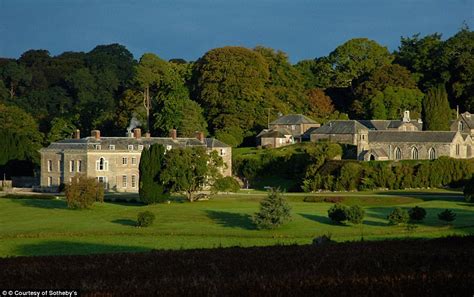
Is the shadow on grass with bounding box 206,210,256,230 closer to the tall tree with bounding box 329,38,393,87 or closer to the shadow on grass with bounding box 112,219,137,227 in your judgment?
the shadow on grass with bounding box 112,219,137,227

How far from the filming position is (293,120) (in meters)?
93.4

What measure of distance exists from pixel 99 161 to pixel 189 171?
57.7 feet

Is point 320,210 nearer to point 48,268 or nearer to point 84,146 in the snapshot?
point 84,146

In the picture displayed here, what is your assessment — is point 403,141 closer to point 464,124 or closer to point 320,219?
point 464,124

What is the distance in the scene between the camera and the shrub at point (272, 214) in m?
44.4

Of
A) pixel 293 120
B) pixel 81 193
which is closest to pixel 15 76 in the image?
pixel 293 120

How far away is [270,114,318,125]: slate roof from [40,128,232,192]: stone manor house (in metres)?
16.7

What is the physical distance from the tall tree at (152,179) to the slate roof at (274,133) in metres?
27.6

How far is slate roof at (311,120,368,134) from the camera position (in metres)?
83.1

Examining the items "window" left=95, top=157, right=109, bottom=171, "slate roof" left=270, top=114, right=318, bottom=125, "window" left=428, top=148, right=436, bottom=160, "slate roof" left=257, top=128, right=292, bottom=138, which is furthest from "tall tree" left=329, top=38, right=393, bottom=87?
"window" left=95, top=157, right=109, bottom=171

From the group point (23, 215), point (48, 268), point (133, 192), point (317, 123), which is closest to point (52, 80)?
point (317, 123)

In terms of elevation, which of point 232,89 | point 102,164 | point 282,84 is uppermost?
point 282,84

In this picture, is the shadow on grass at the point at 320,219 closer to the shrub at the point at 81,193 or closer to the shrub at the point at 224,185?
the shrub at the point at 224,185

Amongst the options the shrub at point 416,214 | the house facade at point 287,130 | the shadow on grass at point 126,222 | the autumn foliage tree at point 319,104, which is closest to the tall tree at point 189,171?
the shadow on grass at point 126,222
